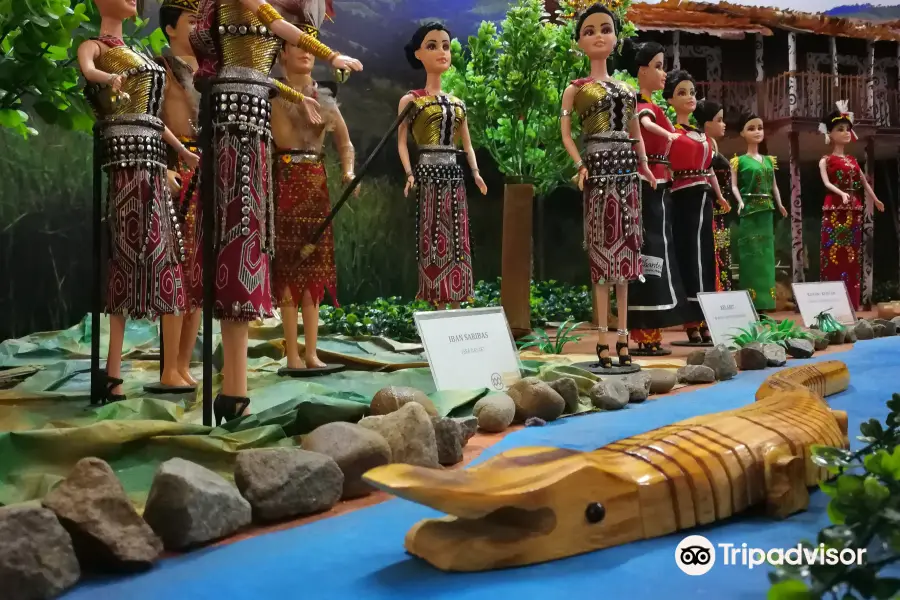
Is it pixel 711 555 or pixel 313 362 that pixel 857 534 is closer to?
pixel 711 555

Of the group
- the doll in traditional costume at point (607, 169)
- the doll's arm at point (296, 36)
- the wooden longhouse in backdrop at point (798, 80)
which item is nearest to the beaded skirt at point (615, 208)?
the doll in traditional costume at point (607, 169)

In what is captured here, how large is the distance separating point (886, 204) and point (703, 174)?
7657mm

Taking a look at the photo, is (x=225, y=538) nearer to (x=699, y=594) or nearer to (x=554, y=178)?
(x=699, y=594)

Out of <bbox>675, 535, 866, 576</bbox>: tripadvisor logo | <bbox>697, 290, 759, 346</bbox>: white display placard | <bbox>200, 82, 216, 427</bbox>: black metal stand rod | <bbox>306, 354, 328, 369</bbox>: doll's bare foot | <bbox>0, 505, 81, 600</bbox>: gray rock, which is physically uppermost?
<bbox>200, 82, 216, 427</bbox>: black metal stand rod

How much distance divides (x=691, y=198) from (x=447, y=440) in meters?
3.26

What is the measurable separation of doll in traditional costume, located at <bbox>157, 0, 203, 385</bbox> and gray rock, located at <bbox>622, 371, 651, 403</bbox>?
177 centimetres

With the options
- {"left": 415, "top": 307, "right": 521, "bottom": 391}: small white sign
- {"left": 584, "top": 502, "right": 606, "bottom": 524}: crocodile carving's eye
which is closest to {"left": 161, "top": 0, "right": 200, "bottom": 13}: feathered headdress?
{"left": 415, "top": 307, "right": 521, "bottom": 391}: small white sign

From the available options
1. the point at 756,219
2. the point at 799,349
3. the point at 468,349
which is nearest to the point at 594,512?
the point at 468,349

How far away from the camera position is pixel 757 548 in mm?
1396

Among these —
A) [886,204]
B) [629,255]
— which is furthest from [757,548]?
[886,204]

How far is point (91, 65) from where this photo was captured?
274cm

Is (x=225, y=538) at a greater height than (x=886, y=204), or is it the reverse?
(x=886, y=204)

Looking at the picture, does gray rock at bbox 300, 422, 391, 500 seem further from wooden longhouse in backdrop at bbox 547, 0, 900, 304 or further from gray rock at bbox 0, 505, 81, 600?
wooden longhouse in backdrop at bbox 547, 0, 900, 304

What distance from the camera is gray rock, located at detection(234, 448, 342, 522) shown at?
1.63 meters
